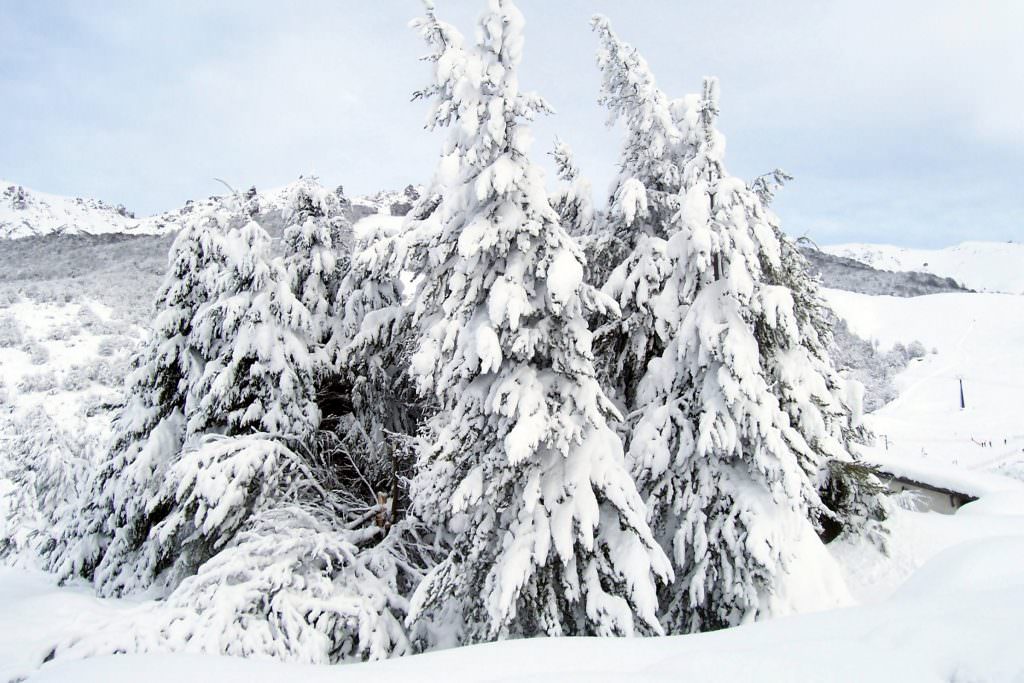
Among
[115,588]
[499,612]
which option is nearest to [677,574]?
[499,612]

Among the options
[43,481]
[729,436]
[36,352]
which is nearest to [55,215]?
[36,352]

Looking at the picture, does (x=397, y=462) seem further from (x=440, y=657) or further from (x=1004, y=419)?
(x=1004, y=419)

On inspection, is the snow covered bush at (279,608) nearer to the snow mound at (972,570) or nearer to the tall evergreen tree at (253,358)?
the tall evergreen tree at (253,358)

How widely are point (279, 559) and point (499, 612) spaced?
3604 mm

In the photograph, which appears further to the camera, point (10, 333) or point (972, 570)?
point (10, 333)

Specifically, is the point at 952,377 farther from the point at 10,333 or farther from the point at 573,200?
the point at 10,333

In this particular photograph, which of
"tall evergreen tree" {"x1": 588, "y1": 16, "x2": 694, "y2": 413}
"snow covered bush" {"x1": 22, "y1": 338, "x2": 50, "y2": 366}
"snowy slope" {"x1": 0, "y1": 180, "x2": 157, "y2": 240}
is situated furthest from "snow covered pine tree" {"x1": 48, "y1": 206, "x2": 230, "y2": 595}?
"snowy slope" {"x1": 0, "y1": 180, "x2": 157, "y2": 240}

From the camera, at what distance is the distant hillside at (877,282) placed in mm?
106062

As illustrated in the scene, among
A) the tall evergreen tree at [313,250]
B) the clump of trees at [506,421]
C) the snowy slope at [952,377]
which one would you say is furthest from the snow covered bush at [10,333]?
the snowy slope at [952,377]

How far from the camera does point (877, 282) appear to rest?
114m

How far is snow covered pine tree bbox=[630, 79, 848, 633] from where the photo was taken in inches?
313

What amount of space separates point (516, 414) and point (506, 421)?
255mm

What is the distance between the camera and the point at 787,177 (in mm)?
9844

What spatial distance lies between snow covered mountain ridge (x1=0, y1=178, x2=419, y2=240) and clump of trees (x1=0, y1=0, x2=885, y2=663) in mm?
90185
